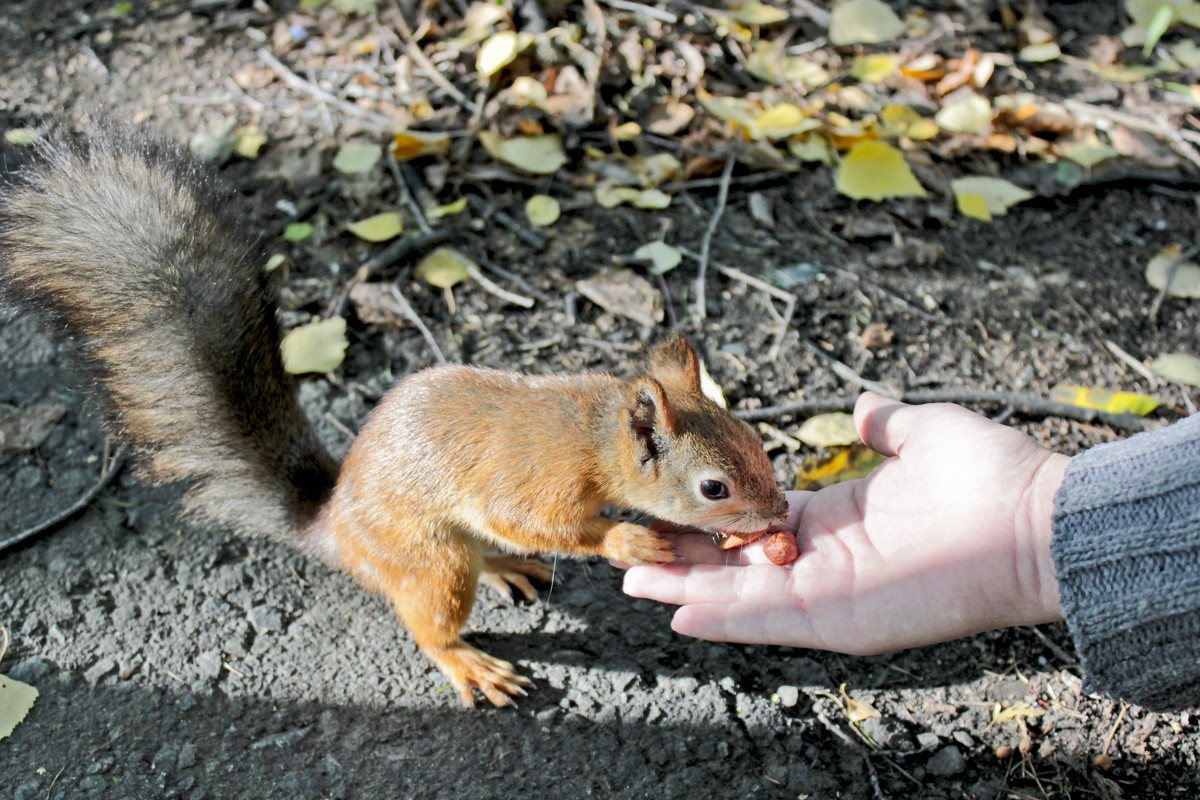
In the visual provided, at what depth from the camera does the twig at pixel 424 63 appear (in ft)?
10.4

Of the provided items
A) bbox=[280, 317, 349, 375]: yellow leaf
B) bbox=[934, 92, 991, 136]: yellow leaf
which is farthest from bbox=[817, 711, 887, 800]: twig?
bbox=[934, 92, 991, 136]: yellow leaf

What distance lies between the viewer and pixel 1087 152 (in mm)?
3119

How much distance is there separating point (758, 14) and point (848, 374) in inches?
68.3

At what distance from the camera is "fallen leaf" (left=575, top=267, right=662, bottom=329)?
2576mm

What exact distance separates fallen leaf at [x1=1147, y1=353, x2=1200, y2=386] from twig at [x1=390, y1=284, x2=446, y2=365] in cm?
187

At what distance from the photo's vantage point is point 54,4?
3.59 m

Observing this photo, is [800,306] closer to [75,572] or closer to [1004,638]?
[1004,638]

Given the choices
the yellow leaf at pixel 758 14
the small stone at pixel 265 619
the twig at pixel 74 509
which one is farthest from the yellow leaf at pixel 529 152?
the small stone at pixel 265 619

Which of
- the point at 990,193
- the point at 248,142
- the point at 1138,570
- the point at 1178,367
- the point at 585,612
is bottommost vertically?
the point at 585,612

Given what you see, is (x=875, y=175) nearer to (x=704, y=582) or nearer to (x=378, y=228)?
(x=378, y=228)

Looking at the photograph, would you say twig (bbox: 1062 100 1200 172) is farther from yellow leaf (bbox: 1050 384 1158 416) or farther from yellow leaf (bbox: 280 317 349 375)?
yellow leaf (bbox: 280 317 349 375)

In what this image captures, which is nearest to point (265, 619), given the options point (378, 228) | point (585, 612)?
point (585, 612)

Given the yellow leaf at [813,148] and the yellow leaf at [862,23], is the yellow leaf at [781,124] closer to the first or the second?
the yellow leaf at [813,148]

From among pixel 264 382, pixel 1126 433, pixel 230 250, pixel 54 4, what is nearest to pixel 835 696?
pixel 1126 433
